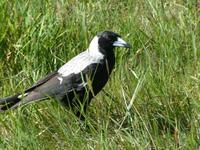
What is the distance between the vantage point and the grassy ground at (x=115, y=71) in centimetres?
325

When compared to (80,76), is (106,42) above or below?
above

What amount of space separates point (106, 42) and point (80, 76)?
0.30 m

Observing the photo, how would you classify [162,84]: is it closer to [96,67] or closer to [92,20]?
[96,67]

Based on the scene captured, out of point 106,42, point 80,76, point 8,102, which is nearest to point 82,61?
point 80,76

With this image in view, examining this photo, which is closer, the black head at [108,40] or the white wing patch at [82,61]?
the white wing patch at [82,61]

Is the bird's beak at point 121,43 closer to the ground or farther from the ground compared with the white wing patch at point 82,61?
farther from the ground

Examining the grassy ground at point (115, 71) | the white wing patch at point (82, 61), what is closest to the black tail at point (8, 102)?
the grassy ground at point (115, 71)

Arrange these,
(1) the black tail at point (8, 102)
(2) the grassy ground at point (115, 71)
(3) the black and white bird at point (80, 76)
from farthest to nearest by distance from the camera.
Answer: (3) the black and white bird at point (80, 76), (1) the black tail at point (8, 102), (2) the grassy ground at point (115, 71)

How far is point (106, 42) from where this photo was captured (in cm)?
425

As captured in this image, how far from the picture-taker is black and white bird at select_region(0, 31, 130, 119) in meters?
4.01

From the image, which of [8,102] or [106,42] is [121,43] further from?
[8,102]

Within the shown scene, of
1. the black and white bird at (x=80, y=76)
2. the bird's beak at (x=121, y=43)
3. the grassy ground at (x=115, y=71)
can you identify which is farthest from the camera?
the bird's beak at (x=121, y=43)

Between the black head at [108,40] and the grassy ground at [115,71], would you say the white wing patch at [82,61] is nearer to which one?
the black head at [108,40]

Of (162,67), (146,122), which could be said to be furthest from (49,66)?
(146,122)
